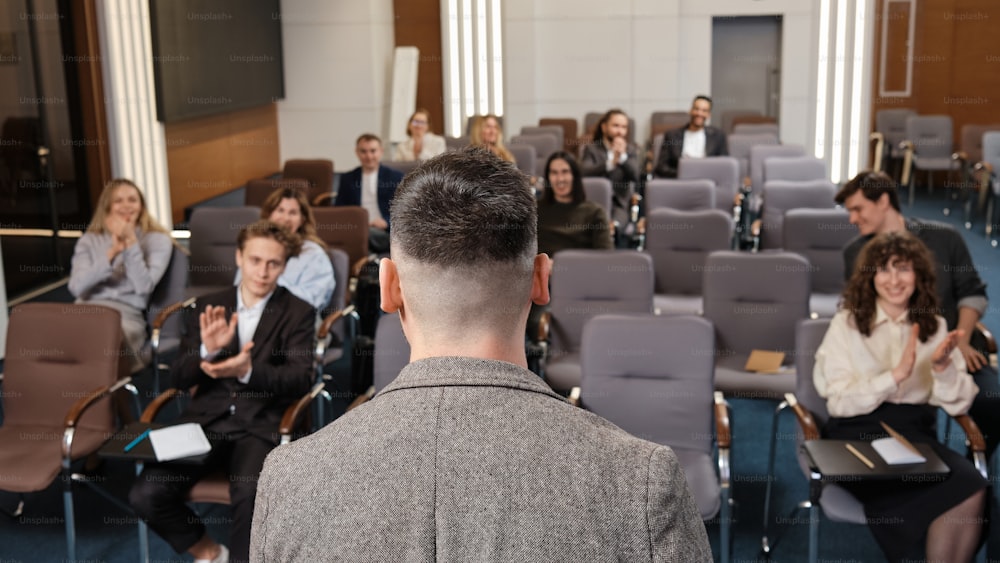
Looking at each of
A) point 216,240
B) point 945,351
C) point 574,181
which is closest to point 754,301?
point 945,351

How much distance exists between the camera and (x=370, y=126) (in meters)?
14.7

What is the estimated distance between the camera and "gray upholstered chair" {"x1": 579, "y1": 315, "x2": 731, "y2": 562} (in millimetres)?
4180

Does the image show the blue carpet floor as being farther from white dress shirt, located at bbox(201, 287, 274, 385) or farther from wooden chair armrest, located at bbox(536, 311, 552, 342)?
wooden chair armrest, located at bbox(536, 311, 552, 342)

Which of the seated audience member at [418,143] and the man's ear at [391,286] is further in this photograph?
the seated audience member at [418,143]

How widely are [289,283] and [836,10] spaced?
977 centimetres

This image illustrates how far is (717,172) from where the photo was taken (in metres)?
8.84

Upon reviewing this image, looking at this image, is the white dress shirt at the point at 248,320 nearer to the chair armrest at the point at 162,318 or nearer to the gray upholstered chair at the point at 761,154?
the chair armrest at the point at 162,318

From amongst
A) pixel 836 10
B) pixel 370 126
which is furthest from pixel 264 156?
pixel 836 10

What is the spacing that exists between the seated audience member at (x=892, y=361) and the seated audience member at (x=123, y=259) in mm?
3560

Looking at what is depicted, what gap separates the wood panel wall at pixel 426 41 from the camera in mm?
15281

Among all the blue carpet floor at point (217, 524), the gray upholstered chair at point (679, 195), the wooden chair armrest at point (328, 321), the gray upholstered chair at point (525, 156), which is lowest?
the blue carpet floor at point (217, 524)

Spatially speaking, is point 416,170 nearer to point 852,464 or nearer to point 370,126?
point 852,464

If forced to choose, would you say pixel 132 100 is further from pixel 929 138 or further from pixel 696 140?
pixel 929 138

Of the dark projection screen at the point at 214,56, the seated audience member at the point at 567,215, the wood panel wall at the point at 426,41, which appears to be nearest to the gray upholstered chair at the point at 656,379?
the seated audience member at the point at 567,215
